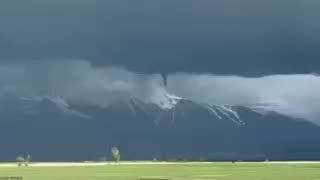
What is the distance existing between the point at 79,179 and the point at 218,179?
21.5 meters

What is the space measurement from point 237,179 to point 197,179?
6272 mm

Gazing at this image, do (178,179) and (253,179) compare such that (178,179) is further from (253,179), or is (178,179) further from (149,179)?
(253,179)

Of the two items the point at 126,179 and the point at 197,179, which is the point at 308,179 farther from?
the point at 126,179

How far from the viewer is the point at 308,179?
100m

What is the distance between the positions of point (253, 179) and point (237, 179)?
2657 mm

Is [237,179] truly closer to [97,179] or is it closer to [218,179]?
[218,179]

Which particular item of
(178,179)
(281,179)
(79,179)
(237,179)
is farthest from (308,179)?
(79,179)

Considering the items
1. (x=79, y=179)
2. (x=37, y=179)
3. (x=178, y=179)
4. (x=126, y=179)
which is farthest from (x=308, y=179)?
(x=37, y=179)

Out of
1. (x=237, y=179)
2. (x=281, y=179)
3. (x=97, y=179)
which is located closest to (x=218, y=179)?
(x=237, y=179)

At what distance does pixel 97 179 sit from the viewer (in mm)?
104438

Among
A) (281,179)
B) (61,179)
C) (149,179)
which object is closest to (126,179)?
(149,179)

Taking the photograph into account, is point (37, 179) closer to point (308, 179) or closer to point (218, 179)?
point (218, 179)

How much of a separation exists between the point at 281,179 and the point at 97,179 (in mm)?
28434

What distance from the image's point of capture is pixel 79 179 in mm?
102938
